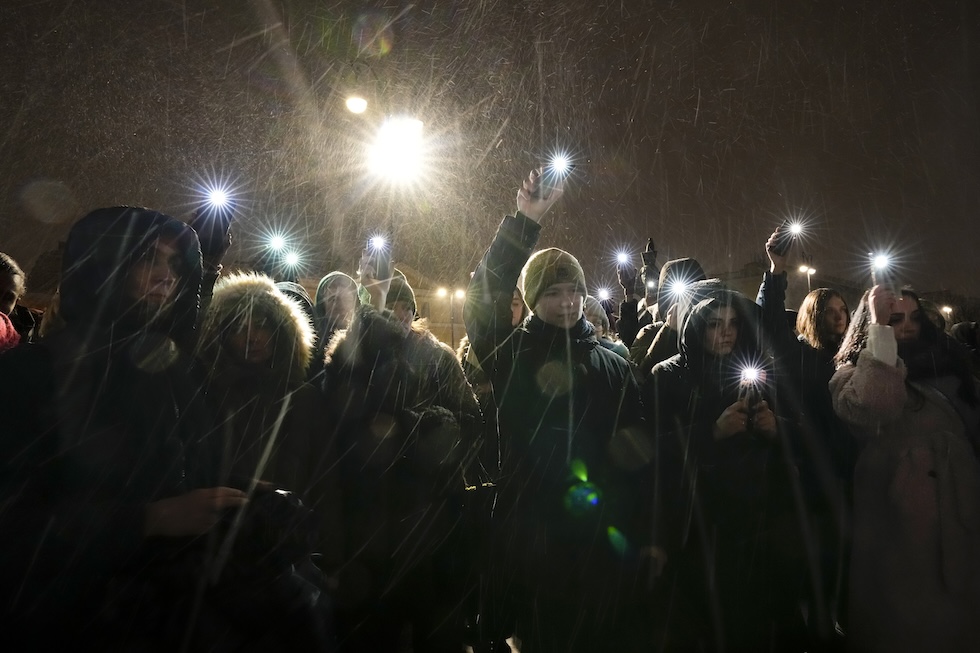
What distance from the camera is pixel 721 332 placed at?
3246mm

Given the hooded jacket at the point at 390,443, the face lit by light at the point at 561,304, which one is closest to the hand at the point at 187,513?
the hooded jacket at the point at 390,443

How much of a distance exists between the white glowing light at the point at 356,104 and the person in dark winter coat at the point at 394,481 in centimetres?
320

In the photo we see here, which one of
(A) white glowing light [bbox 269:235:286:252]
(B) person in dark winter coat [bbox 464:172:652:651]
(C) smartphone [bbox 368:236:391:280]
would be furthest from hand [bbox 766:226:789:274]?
(A) white glowing light [bbox 269:235:286:252]

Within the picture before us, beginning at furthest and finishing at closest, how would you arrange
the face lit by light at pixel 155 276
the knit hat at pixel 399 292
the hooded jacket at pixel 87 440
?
the knit hat at pixel 399 292, the face lit by light at pixel 155 276, the hooded jacket at pixel 87 440

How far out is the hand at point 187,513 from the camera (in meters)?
1.61

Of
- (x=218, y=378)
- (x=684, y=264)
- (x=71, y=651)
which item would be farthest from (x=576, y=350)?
(x=684, y=264)

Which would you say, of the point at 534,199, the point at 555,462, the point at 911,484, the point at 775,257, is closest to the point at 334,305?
the point at 534,199

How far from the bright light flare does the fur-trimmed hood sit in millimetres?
3117

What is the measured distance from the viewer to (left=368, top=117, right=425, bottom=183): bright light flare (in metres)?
5.71

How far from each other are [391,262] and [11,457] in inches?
112

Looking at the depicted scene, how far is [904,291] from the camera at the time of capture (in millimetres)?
3125

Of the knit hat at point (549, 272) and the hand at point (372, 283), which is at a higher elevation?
the hand at point (372, 283)

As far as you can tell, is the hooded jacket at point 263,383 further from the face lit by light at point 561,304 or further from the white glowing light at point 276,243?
the white glowing light at point 276,243

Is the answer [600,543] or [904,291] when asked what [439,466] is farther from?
[904,291]
